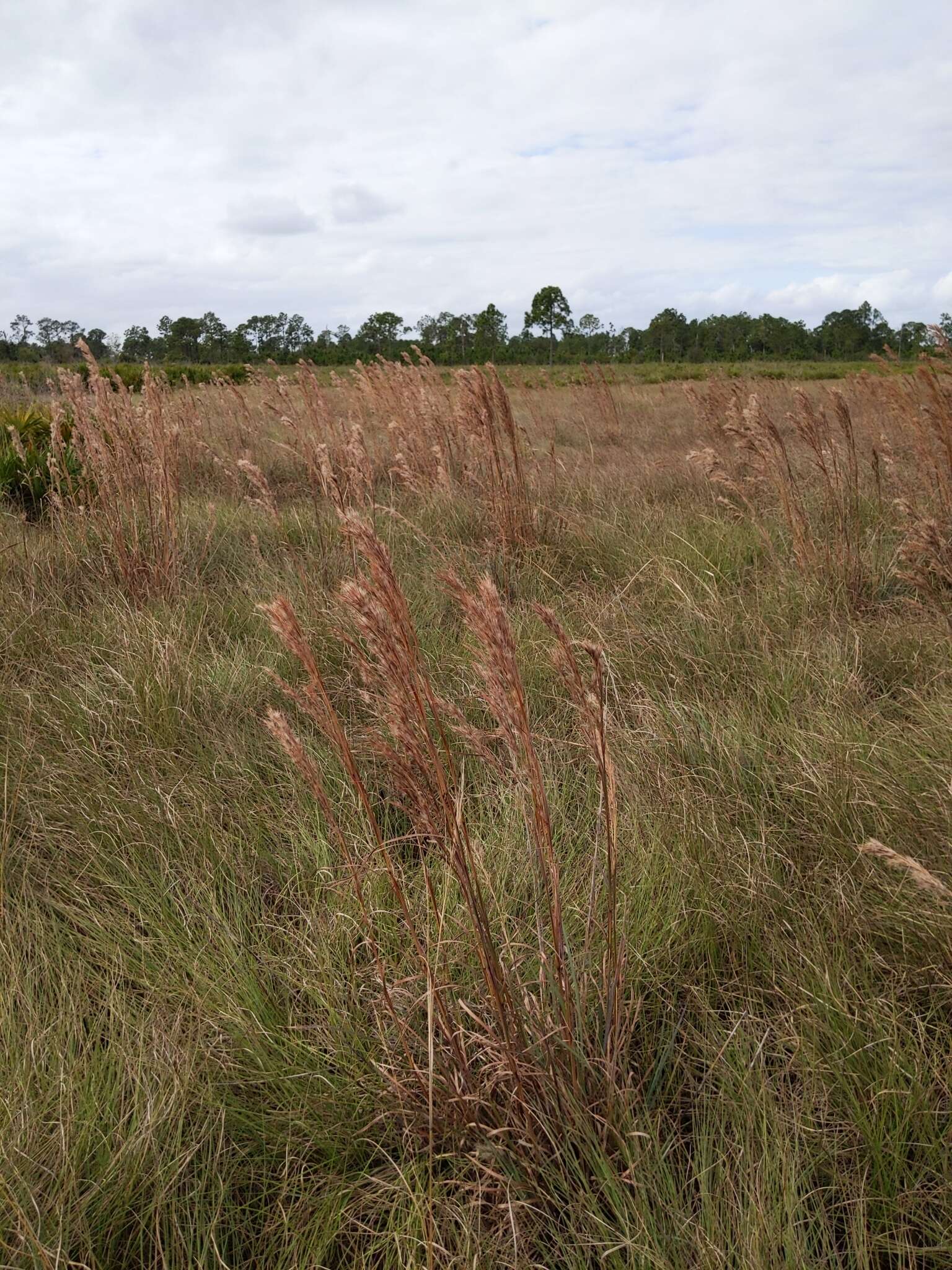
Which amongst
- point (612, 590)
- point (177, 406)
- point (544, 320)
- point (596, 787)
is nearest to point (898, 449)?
point (612, 590)

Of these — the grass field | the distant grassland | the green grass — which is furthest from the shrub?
the distant grassland

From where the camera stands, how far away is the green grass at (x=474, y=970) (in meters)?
1.13

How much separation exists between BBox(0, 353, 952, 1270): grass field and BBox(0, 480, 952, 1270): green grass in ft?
0.03

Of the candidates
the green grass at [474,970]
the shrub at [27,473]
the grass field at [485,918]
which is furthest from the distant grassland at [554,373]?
the green grass at [474,970]

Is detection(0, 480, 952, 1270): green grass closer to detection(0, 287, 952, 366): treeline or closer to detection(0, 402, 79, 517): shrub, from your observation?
detection(0, 402, 79, 517): shrub

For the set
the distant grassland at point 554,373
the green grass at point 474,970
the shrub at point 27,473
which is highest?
the distant grassland at point 554,373

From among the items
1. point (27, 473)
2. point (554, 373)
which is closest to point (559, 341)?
point (554, 373)

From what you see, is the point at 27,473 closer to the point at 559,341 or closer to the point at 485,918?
the point at 485,918

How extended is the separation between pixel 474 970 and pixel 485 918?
0.42m

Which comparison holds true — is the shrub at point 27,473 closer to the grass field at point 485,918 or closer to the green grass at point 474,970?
the grass field at point 485,918

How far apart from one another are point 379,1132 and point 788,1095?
660mm

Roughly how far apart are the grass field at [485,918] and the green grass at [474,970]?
11 mm

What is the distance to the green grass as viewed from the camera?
3.70 ft

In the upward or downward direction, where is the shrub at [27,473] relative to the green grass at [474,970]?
upward
